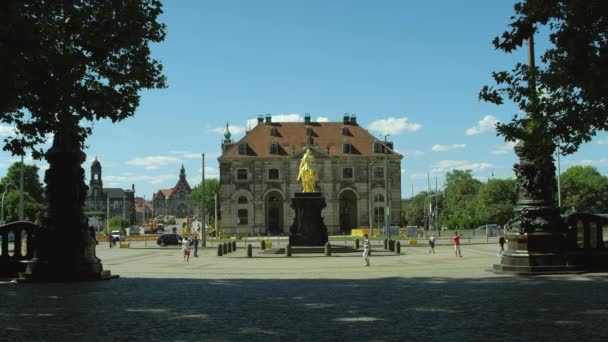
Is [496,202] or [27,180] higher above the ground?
[27,180]

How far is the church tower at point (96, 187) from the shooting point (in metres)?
191

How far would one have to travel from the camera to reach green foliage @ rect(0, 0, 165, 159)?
1534cm

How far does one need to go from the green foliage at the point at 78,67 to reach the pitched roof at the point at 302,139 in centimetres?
7172

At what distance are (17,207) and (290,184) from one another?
43.5 metres

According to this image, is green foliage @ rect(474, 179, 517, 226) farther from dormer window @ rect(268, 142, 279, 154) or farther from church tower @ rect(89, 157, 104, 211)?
church tower @ rect(89, 157, 104, 211)

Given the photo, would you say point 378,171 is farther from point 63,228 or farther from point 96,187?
point 96,187

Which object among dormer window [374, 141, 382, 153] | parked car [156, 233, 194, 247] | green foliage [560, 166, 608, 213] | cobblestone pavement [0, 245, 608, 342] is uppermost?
dormer window [374, 141, 382, 153]

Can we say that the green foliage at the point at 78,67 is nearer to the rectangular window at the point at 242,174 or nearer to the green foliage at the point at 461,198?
the rectangular window at the point at 242,174

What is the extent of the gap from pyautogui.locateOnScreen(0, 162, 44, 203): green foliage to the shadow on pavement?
300ft

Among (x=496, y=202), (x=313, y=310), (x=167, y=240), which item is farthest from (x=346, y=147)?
(x=313, y=310)

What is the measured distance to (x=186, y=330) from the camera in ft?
34.0

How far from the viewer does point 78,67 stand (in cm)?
1698

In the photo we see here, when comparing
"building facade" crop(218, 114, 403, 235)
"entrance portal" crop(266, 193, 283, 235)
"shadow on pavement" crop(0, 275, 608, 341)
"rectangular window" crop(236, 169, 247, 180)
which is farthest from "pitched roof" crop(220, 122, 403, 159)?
"shadow on pavement" crop(0, 275, 608, 341)

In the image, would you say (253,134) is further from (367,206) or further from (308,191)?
(308,191)
